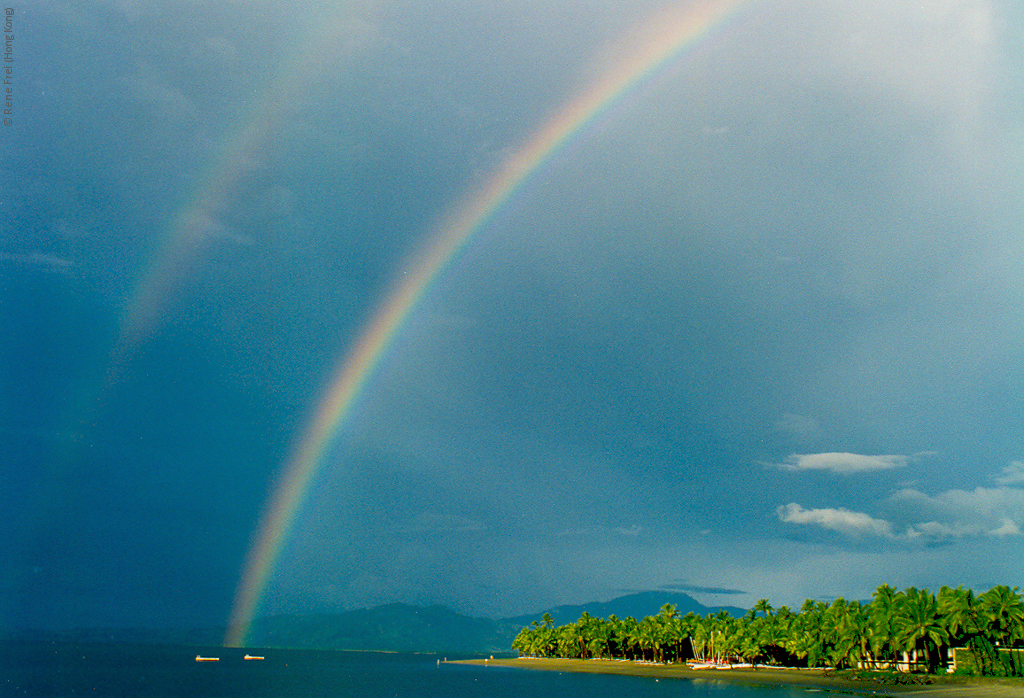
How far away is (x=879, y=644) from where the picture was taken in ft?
355

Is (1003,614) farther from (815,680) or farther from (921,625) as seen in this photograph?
(815,680)

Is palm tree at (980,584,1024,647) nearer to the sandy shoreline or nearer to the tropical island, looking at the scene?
the tropical island

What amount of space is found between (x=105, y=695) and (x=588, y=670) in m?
97.9

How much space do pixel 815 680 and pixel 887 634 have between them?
13.8m

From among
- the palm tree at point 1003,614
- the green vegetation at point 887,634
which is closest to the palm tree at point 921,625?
the green vegetation at point 887,634

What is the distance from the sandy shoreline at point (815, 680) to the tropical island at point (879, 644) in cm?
20

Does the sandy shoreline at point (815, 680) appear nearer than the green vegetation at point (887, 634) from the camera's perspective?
Yes

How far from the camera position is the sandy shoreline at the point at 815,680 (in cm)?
8175

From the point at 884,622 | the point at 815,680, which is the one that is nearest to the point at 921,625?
the point at 884,622

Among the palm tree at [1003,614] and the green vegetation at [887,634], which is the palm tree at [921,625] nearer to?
the green vegetation at [887,634]

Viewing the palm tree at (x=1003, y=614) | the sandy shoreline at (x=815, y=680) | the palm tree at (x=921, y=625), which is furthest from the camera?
the palm tree at (x=921, y=625)

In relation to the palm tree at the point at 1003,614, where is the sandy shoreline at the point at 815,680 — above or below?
below

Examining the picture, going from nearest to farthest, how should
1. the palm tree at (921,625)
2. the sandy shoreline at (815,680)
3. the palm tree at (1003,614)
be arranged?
1. the sandy shoreline at (815,680)
2. the palm tree at (1003,614)
3. the palm tree at (921,625)

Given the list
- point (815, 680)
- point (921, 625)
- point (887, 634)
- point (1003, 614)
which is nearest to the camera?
point (1003, 614)
